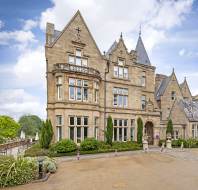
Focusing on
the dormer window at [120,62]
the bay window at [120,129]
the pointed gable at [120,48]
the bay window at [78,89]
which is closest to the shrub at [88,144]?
the bay window at [78,89]

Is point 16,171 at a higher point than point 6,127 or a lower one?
higher

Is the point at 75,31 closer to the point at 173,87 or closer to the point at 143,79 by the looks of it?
the point at 143,79

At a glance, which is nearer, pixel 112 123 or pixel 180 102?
pixel 112 123

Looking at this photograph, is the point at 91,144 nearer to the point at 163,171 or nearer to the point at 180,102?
the point at 163,171

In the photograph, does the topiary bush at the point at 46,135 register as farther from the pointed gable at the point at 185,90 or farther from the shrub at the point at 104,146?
the pointed gable at the point at 185,90

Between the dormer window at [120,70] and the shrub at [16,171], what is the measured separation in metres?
21.4

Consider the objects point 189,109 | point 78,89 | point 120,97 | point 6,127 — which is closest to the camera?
point 78,89

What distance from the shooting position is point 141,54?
3694 cm

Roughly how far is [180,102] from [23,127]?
267 ft

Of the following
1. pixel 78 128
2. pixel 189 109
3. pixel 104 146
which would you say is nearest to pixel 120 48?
pixel 78 128

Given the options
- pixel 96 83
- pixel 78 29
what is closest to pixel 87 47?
pixel 78 29

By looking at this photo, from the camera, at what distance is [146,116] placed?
3441cm

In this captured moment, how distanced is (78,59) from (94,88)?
437 cm

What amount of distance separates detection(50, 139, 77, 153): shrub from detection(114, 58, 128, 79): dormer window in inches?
519
